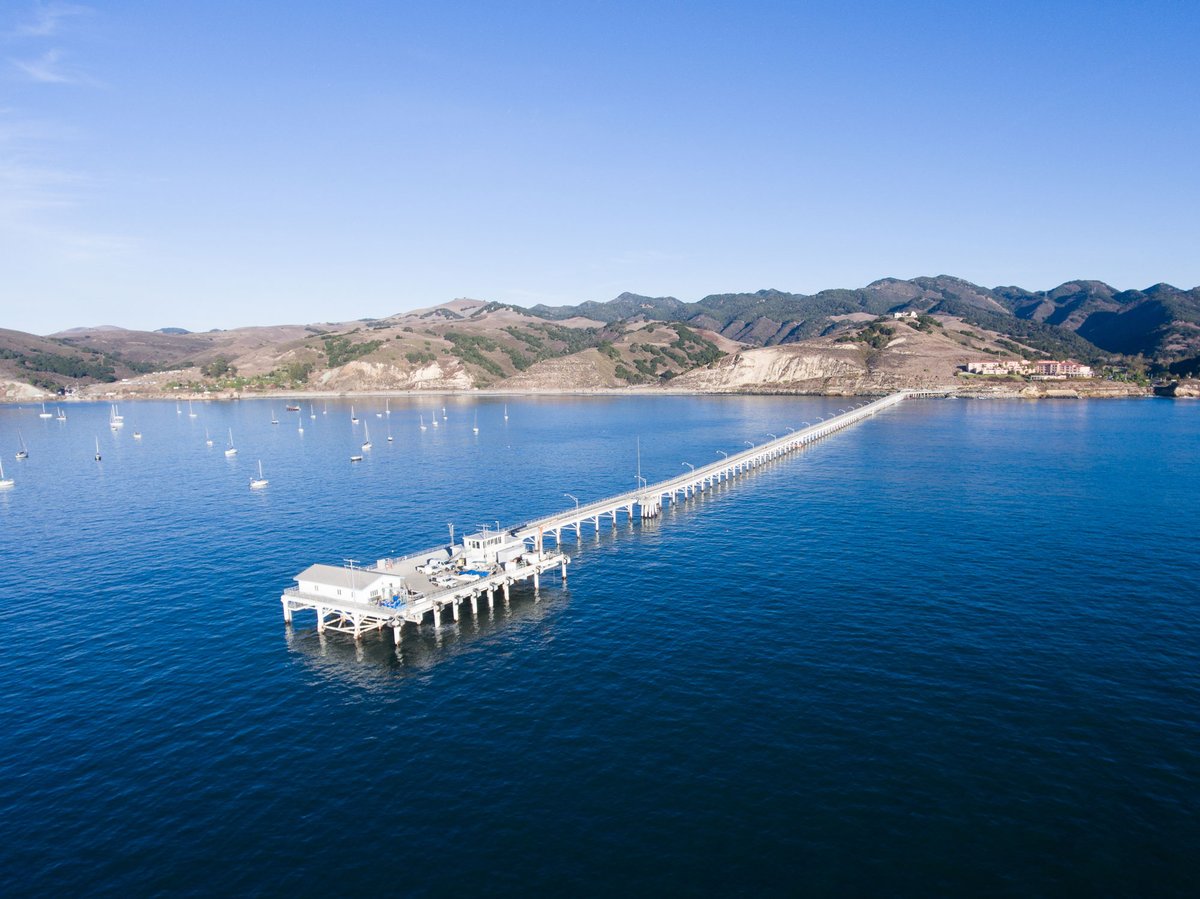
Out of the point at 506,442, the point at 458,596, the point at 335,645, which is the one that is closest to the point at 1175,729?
the point at 458,596

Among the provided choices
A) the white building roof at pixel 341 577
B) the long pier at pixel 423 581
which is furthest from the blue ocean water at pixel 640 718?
the white building roof at pixel 341 577

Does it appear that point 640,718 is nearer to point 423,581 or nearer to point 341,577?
point 423,581

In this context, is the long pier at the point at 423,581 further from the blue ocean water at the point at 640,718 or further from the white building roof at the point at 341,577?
the blue ocean water at the point at 640,718

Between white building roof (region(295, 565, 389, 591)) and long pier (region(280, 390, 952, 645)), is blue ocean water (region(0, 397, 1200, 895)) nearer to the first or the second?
long pier (region(280, 390, 952, 645))

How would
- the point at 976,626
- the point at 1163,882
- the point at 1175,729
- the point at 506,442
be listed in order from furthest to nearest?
the point at 506,442, the point at 976,626, the point at 1175,729, the point at 1163,882

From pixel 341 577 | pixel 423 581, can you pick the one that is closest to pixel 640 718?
pixel 423 581

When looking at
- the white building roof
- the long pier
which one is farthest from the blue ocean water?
the white building roof

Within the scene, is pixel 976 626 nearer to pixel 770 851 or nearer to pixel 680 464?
pixel 770 851

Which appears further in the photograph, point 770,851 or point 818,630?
point 818,630
